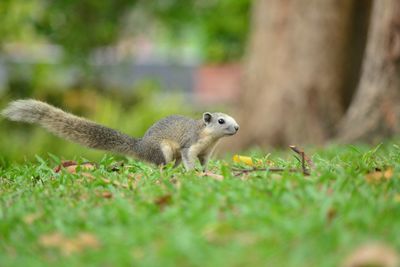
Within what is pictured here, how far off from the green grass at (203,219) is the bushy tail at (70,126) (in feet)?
2.86

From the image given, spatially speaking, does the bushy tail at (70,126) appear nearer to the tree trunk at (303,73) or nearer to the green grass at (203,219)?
the green grass at (203,219)

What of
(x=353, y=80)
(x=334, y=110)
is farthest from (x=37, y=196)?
(x=353, y=80)

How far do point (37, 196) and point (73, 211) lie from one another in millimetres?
742

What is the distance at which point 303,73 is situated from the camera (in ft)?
47.6

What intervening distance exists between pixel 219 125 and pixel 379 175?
90.0 inches

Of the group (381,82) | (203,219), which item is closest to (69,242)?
(203,219)

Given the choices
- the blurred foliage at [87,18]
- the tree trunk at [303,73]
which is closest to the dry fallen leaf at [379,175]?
the tree trunk at [303,73]

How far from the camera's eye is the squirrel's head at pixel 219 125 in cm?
733

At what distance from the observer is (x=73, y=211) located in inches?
193

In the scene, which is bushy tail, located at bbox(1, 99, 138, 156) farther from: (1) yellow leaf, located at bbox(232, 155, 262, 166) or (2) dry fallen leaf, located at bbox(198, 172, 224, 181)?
(2) dry fallen leaf, located at bbox(198, 172, 224, 181)

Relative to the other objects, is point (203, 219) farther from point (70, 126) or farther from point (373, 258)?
point (70, 126)

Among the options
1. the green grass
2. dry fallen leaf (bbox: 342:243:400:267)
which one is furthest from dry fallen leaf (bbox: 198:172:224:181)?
dry fallen leaf (bbox: 342:243:400:267)

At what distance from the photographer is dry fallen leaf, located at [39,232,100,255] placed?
160 inches

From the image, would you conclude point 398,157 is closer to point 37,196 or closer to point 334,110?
point 37,196
